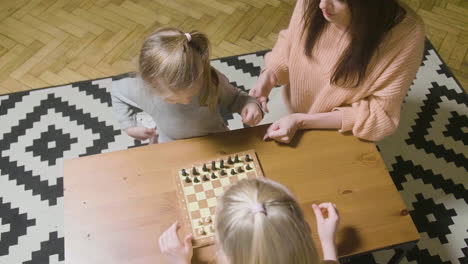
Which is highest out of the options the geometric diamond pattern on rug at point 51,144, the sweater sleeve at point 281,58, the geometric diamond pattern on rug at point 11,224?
the sweater sleeve at point 281,58

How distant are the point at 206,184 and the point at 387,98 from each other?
0.64 meters

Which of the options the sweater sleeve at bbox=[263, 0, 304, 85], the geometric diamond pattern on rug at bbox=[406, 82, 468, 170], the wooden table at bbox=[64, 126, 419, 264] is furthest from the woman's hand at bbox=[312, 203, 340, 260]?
the geometric diamond pattern on rug at bbox=[406, 82, 468, 170]

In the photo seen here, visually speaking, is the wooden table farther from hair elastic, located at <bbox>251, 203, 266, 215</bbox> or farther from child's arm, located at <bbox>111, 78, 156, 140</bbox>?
hair elastic, located at <bbox>251, 203, 266, 215</bbox>

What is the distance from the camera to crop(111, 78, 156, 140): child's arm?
1411 mm

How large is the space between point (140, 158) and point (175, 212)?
0.23 meters

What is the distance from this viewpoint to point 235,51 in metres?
2.50

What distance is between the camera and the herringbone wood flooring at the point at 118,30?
2.42 meters

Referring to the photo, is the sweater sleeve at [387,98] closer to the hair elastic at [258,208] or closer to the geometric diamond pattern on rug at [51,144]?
the hair elastic at [258,208]

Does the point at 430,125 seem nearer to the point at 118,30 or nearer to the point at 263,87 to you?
the point at 263,87

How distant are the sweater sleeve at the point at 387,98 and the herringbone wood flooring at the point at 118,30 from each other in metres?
1.27

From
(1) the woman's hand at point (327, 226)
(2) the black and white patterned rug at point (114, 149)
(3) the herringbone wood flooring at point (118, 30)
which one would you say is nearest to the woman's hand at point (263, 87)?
(2) the black and white patterned rug at point (114, 149)

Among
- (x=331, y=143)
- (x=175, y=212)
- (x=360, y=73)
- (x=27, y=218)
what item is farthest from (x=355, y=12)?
(x=27, y=218)

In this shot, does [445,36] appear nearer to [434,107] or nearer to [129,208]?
[434,107]

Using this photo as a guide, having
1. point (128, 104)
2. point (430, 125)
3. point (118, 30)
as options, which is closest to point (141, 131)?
point (128, 104)
